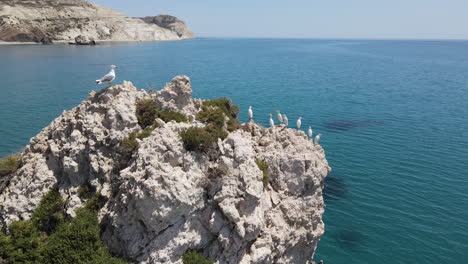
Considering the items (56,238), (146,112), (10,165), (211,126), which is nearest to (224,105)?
(211,126)

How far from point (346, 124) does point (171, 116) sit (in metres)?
39.3

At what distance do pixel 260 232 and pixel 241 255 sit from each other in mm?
1598

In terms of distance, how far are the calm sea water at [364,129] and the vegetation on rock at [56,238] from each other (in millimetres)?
16977

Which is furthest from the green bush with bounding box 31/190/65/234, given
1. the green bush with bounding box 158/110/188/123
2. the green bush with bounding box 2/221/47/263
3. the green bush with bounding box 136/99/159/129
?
the green bush with bounding box 158/110/188/123

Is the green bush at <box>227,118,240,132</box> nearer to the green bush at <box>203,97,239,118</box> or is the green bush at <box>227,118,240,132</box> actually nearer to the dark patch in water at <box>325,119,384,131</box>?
the green bush at <box>203,97,239,118</box>

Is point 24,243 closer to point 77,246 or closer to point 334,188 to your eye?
point 77,246

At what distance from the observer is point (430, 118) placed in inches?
2251

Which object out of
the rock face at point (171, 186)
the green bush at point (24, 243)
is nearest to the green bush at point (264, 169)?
the rock face at point (171, 186)

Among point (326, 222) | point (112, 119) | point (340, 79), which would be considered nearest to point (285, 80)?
point (340, 79)

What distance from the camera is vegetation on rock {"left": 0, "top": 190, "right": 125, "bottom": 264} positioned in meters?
15.2

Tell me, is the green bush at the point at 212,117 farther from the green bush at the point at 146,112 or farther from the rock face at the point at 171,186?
the green bush at the point at 146,112

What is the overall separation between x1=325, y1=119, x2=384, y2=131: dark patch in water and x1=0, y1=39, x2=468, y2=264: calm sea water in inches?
6.3

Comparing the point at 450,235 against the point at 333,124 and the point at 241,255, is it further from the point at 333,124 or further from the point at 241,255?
the point at 333,124

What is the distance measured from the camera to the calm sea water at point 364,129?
27938 mm
